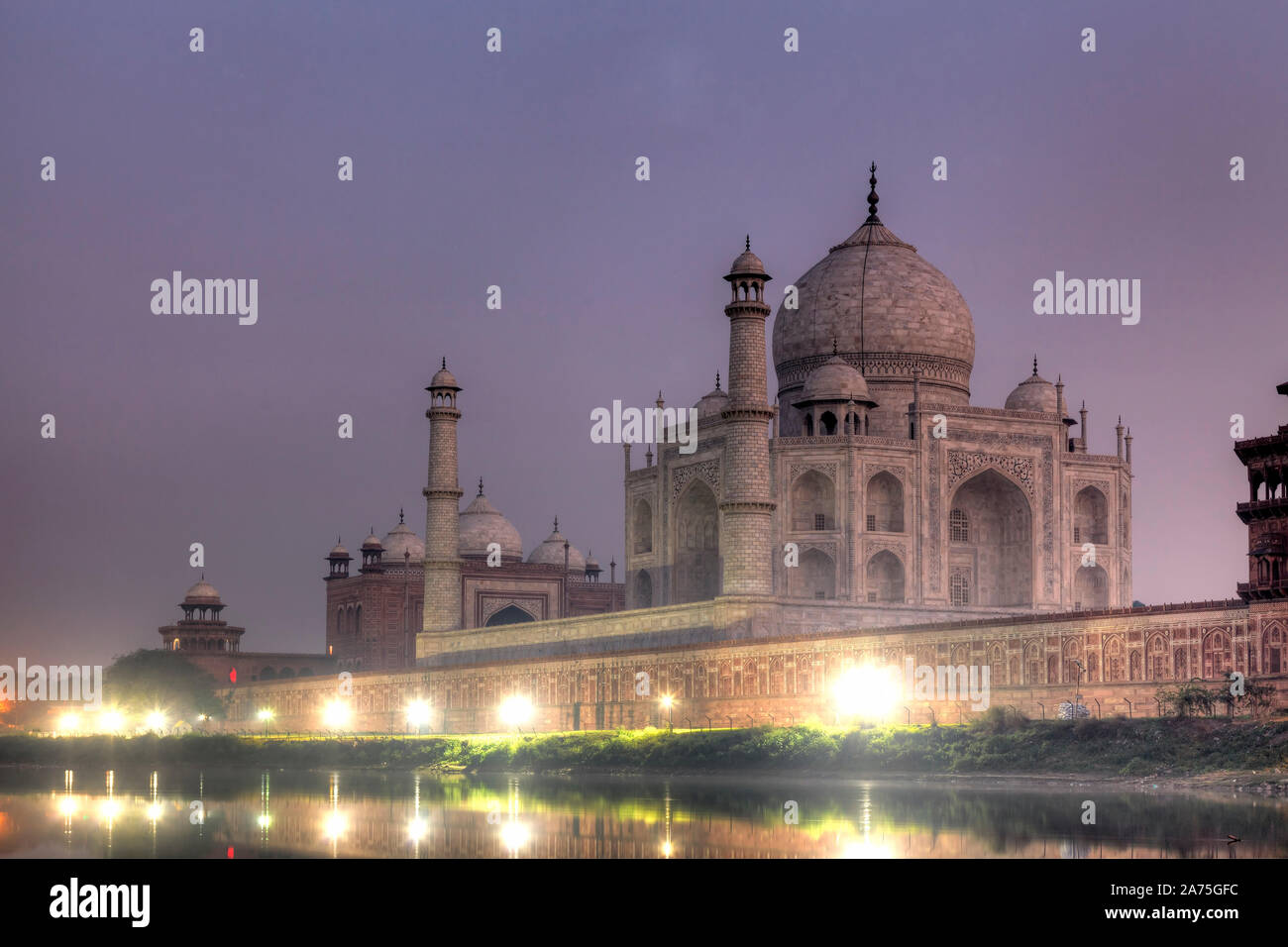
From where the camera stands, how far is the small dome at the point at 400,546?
8350 cm

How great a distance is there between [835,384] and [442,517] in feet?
53.0

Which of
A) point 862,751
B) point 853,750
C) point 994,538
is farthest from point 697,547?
point 862,751

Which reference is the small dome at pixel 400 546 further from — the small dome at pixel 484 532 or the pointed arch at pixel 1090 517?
the pointed arch at pixel 1090 517

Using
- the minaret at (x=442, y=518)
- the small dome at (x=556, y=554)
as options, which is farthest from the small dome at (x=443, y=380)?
the small dome at (x=556, y=554)

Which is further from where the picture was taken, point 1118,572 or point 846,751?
point 1118,572

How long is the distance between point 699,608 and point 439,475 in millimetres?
16177

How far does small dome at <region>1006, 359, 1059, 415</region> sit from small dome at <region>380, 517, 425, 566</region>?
3321cm

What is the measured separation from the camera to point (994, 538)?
5766 cm

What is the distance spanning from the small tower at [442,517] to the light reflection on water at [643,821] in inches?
1141

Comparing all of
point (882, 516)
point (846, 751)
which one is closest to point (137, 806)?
point (846, 751)

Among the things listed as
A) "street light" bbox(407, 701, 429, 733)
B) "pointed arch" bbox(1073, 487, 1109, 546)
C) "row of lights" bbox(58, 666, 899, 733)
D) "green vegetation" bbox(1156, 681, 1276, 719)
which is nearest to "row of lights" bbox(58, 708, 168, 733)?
"row of lights" bbox(58, 666, 899, 733)
